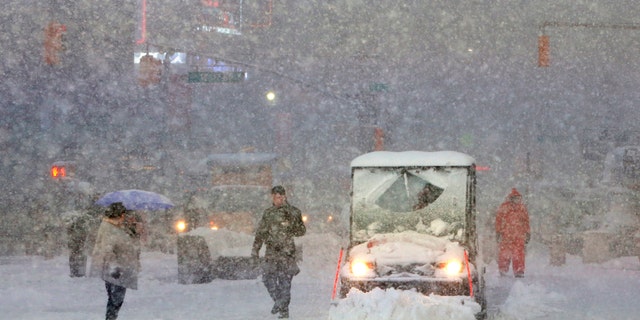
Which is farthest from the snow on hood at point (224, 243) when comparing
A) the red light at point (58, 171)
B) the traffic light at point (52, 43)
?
the red light at point (58, 171)

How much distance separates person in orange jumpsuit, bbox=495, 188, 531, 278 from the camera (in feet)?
57.5

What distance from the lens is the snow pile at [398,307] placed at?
888 cm

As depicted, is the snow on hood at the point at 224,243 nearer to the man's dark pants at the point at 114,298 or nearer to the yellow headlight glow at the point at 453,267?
the man's dark pants at the point at 114,298

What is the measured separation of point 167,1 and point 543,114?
40.0 m

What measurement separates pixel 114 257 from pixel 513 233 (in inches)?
388

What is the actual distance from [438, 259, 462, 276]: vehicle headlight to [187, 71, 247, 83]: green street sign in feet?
54.5

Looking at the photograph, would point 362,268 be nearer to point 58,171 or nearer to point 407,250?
point 407,250

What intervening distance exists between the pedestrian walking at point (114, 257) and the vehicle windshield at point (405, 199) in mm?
3138

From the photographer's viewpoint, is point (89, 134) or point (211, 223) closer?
point (211, 223)

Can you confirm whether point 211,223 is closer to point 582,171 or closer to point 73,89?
point 73,89

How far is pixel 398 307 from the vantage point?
8938 mm

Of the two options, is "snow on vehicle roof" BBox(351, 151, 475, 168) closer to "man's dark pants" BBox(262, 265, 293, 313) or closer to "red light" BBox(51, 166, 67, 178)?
"man's dark pants" BBox(262, 265, 293, 313)

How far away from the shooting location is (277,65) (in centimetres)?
7525

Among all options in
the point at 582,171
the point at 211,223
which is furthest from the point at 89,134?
the point at 582,171
